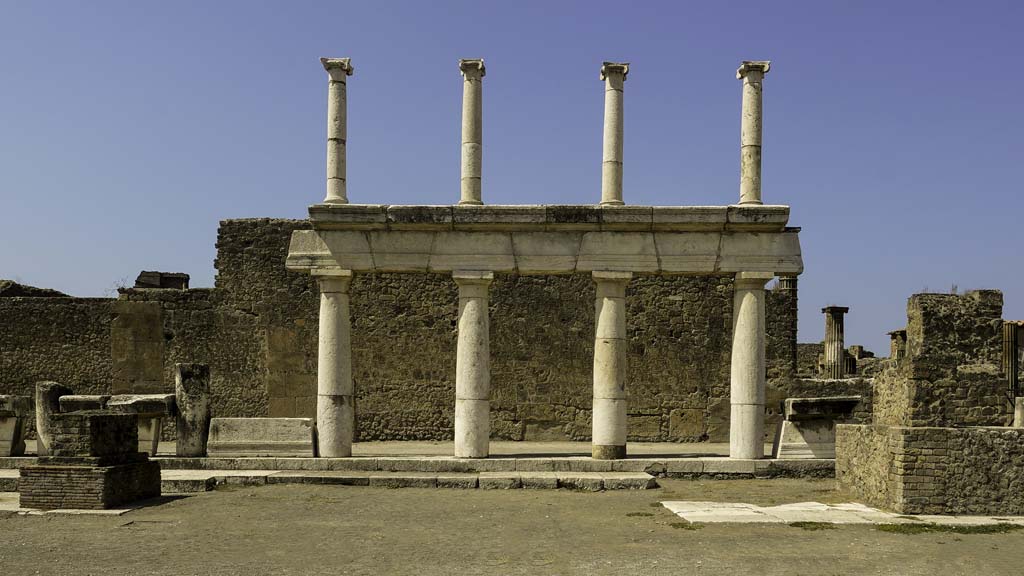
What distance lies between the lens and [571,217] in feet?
46.8

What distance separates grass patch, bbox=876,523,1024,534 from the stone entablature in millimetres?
5072

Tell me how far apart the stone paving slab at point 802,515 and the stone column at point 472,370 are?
365 cm

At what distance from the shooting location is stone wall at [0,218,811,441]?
63.9 ft

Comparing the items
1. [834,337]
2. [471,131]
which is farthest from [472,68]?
[834,337]

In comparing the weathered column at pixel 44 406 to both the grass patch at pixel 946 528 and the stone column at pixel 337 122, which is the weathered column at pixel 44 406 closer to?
the stone column at pixel 337 122

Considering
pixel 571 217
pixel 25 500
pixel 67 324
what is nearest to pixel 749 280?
pixel 571 217

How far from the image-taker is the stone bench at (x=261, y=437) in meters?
14.4

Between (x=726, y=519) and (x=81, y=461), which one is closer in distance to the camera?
(x=726, y=519)

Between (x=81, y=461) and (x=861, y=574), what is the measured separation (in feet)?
27.2

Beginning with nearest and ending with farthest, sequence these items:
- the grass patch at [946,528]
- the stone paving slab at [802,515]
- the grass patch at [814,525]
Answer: the grass patch at [946,528]
the grass patch at [814,525]
the stone paving slab at [802,515]

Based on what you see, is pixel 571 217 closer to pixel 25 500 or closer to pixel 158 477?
pixel 158 477

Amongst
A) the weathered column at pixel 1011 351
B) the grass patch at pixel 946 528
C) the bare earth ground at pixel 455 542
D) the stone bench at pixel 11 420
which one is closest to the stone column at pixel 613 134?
the bare earth ground at pixel 455 542

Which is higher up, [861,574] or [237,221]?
[237,221]

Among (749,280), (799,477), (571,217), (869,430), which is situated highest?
(571,217)
